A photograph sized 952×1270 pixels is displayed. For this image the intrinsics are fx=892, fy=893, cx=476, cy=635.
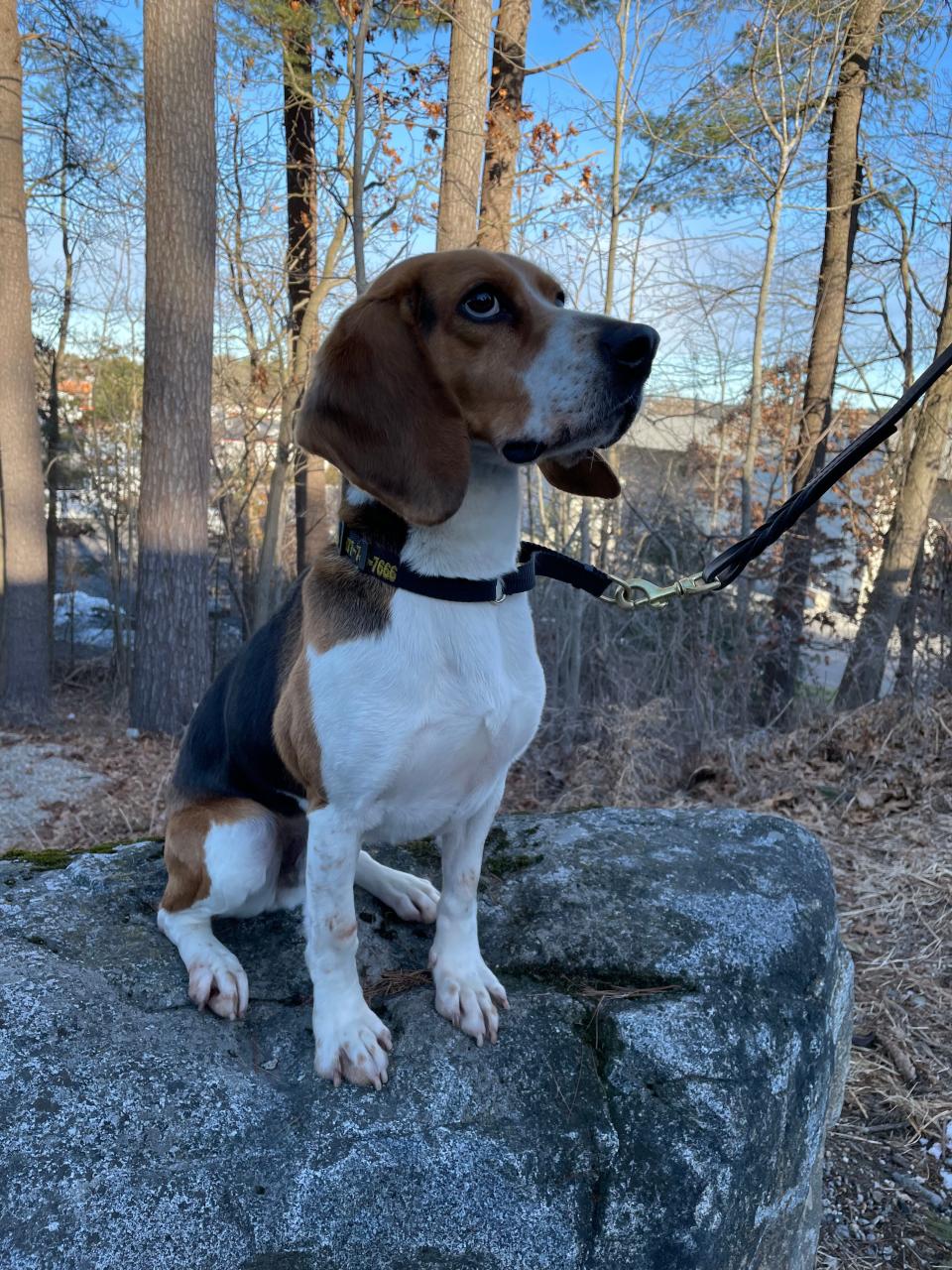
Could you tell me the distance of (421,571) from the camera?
214cm

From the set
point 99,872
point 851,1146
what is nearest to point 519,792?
Result: point 851,1146

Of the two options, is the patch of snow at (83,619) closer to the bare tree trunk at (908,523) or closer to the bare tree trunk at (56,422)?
the bare tree trunk at (56,422)

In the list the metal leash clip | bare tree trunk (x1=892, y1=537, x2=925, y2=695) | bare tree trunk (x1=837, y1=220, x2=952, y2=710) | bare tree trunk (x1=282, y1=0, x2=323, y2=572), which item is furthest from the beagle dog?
bare tree trunk (x1=282, y1=0, x2=323, y2=572)

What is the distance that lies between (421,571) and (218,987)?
1.25m

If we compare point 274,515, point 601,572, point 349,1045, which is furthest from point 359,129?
point 274,515

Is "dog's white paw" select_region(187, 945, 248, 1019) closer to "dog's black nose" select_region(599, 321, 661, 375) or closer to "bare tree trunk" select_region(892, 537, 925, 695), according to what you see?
"dog's black nose" select_region(599, 321, 661, 375)

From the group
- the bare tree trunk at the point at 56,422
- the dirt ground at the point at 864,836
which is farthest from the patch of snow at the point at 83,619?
the dirt ground at the point at 864,836

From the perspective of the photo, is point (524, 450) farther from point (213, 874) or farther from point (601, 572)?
point (213, 874)

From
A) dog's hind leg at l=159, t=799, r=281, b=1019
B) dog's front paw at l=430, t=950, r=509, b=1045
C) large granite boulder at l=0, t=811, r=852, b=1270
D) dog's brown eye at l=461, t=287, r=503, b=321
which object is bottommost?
large granite boulder at l=0, t=811, r=852, b=1270

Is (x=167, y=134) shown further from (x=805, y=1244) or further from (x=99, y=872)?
(x=805, y=1244)

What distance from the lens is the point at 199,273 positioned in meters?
8.60

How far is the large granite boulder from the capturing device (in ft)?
6.31

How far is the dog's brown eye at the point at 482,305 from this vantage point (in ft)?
6.96

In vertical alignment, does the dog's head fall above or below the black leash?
above
